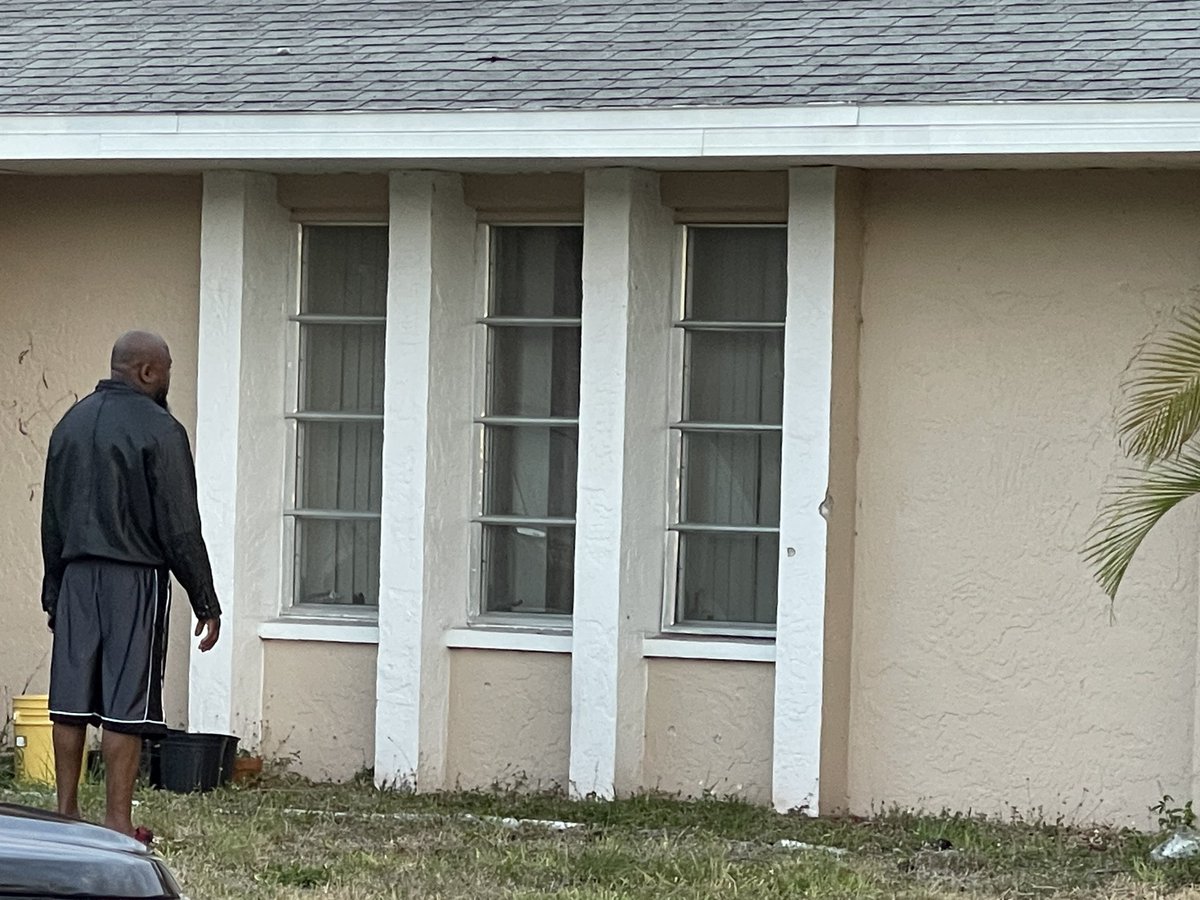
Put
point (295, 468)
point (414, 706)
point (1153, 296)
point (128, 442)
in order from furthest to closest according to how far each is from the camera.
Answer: point (295, 468) < point (414, 706) < point (1153, 296) < point (128, 442)

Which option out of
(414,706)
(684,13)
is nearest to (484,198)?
(684,13)

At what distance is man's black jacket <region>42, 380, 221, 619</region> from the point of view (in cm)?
769

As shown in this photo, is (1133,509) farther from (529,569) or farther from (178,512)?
(178,512)

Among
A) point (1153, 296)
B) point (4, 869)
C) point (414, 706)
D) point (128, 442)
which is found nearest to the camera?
point (4, 869)

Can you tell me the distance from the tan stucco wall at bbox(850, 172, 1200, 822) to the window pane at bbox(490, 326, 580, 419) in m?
1.45

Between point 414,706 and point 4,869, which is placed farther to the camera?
Result: point 414,706

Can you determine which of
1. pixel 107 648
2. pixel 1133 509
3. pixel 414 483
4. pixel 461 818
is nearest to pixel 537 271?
pixel 414 483

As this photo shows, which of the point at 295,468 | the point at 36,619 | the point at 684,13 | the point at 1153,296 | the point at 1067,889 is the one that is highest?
the point at 684,13

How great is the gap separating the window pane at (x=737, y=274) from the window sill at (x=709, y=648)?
4.85 ft

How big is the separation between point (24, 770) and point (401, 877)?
9.55ft

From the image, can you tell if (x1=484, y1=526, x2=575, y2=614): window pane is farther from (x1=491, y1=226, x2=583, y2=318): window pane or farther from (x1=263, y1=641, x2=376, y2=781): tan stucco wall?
(x1=491, y1=226, x2=583, y2=318): window pane

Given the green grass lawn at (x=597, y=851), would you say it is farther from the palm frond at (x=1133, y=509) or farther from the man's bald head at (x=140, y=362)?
the man's bald head at (x=140, y=362)

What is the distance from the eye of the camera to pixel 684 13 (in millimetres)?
9992

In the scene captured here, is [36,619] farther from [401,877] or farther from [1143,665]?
[1143,665]
